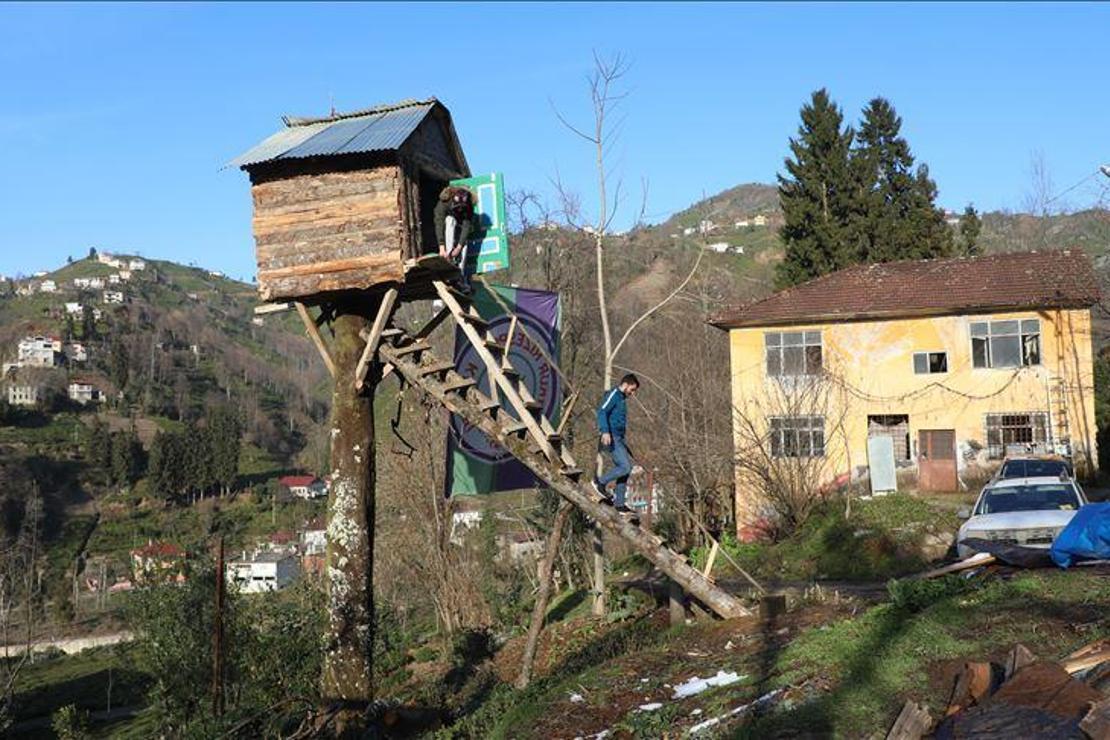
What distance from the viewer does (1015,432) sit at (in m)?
29.2

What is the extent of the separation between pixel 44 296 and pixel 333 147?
690ft

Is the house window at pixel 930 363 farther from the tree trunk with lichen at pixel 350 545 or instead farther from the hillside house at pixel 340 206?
the tree trunk with lichen at pixel 350 545

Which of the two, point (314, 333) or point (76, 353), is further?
point (76, 353)

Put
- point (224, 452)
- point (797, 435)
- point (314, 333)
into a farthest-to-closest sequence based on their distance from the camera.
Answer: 1. point (224, 452)
2. point (797, 435)
3. point (314, 333)

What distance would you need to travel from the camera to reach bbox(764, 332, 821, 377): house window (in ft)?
102

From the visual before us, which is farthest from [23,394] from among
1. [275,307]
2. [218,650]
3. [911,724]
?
[911,724]

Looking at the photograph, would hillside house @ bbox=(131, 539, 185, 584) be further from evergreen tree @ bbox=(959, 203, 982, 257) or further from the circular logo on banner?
evergreen tree @ bbox=(959, 203, 982, 257)

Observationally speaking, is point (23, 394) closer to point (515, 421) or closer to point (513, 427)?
point (515, 421)

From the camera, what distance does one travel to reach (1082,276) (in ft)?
97.2

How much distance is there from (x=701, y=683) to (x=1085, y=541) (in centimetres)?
593

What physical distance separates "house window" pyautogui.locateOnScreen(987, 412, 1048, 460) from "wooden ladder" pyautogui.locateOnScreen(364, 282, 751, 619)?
19985mm

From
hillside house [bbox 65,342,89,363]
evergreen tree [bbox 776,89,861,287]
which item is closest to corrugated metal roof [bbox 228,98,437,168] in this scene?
evergreen tree [bbox 776,89,861,287]

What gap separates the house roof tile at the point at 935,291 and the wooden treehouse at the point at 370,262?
19396 millimetres

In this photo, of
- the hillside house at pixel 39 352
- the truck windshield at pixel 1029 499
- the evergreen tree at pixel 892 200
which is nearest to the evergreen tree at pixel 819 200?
the evergreen tree at pixel 892 200
